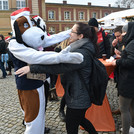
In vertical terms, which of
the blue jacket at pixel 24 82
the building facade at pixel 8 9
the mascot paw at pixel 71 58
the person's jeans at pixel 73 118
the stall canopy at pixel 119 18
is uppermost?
the building facade at pixel 8 9

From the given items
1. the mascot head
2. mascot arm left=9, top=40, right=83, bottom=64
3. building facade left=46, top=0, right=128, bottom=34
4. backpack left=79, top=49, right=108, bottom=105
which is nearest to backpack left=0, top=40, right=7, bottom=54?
the mascot head

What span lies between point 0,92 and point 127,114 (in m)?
4.45

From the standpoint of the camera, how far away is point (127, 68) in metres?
2.25

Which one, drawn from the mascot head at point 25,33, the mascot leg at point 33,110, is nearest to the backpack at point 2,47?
the mascot head at point 25,33

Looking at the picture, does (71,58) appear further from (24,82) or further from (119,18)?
(119,18)

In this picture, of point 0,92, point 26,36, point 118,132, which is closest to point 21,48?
point 26,36

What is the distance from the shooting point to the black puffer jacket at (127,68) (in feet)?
7.04

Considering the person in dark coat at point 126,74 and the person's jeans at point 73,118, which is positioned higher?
the person in dark coat at point 126,74

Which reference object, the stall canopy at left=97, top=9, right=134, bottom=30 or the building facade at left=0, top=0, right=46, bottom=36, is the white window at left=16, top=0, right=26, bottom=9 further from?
the stall canopy at left=97, top=9, right=134, bottom=30

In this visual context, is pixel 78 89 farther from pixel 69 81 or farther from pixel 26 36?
pixel 26 36

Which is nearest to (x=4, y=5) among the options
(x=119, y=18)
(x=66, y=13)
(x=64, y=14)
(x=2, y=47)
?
(x=64, y=14)

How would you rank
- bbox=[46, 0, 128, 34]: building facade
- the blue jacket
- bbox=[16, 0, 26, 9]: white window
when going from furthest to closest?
bbox=[46, 0, 128, 34]: building facade
bbox=[16, 0, 26, 9]: white window
the blue jacket

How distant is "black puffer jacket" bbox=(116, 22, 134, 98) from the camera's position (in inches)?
84.4

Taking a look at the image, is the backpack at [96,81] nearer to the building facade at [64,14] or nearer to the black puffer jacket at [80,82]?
the black puffer jacket at [80,82]
